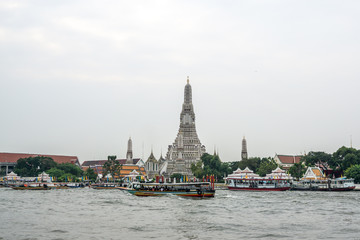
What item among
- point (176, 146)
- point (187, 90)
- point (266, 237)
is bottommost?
point (266, 237)

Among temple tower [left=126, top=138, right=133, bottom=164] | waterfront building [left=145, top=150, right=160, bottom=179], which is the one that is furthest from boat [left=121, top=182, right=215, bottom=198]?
temple tower [left=126, top=138, right=133, bottom=164]

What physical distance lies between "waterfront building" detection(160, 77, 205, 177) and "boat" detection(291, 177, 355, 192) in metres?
61.2

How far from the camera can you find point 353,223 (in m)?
32.1

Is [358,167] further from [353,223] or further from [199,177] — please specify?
[353,223]

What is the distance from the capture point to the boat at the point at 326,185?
3263 inches

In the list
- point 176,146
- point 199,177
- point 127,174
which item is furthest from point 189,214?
point 176,146

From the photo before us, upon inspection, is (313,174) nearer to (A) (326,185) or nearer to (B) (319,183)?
(B) (319,183)

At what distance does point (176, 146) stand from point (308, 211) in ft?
402

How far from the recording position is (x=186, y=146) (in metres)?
160

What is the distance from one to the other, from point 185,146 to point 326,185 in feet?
257

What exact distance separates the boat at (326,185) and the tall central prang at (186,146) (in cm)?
6108

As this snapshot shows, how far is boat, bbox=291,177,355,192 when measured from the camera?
82875mm

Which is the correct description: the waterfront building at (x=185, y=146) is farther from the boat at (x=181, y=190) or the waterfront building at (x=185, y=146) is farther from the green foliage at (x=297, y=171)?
the boat at (x=181, y=190)

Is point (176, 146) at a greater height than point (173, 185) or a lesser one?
greater
